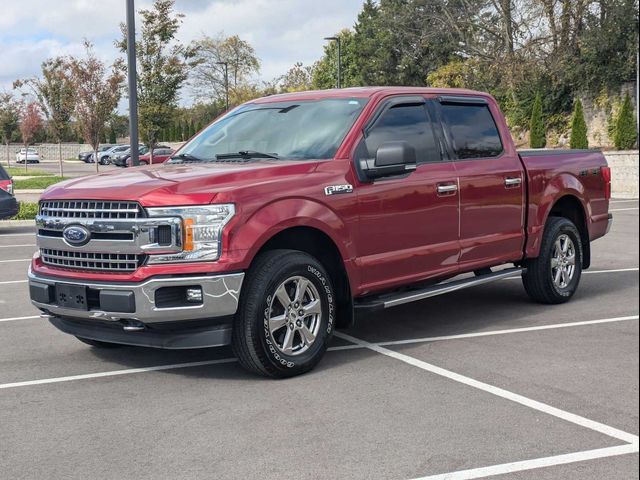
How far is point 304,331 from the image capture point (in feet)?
19.0

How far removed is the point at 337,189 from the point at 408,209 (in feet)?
2.53

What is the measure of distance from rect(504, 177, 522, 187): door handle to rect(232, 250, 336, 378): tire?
7.60 feet

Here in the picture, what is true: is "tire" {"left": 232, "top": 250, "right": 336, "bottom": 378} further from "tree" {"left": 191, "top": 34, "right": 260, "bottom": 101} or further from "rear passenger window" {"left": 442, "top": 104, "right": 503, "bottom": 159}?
"tree" {"left": 191, "top": 34, "right": 260, "bottom": 101}

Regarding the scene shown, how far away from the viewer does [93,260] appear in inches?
219

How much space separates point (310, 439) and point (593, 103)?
33118mm

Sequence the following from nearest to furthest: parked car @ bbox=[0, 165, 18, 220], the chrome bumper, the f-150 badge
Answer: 1. the chrome bumper
2. the f-150 badge
3. parked car @ bbox=[0, 165, 18, 220]

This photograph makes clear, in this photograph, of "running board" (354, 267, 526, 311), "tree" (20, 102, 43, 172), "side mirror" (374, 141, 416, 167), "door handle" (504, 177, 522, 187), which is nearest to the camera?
"side mirror" (374, 141, 416, 167)

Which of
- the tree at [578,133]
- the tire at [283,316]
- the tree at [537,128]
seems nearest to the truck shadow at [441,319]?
the tire at [283,316]

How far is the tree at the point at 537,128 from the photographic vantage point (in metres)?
35.8

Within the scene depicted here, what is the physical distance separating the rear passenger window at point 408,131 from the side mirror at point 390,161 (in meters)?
0.27

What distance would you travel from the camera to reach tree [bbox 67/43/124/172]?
34.1 m

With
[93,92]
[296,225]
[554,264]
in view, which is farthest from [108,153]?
[296,225]

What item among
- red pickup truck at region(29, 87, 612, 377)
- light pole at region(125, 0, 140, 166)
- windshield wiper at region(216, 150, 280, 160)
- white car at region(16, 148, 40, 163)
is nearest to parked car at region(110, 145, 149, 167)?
white car at region(16, 148, 40, 163)

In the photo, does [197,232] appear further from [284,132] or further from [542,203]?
[542,203]
